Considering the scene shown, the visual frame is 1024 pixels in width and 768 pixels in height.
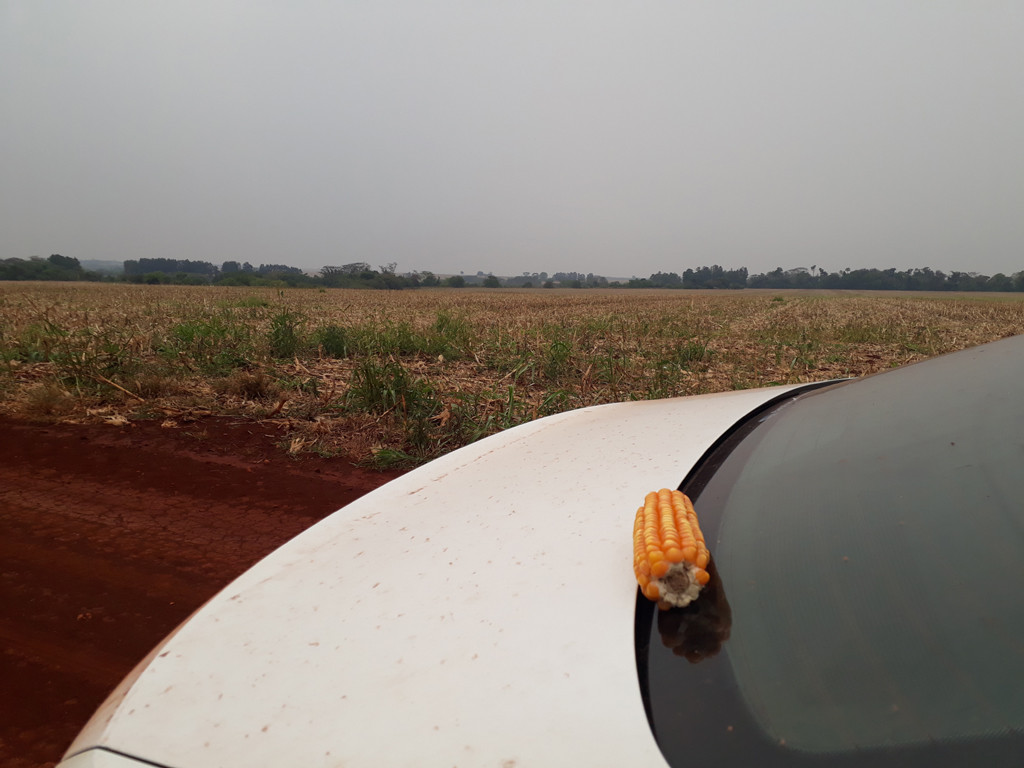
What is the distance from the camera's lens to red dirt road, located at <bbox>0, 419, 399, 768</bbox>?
6.73 ft

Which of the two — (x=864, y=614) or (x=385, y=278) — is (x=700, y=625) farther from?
(x=385, y=278)

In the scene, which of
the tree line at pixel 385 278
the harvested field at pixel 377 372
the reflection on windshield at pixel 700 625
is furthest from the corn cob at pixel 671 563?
the tree line at pixel 385 278

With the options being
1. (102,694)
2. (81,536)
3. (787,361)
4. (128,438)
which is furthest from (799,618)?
(787,361)

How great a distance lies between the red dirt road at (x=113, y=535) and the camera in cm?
205

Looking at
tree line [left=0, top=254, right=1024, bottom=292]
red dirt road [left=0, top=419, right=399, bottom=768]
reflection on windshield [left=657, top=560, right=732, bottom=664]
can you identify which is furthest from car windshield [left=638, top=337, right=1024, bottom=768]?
tree line [left=0, top=254, right=1024, bottom=292]

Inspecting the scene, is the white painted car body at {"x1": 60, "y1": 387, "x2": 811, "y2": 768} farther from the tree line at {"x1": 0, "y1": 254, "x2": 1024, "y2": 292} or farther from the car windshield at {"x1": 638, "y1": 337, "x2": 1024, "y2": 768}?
the tree line at {"x1": 0, "y1": 254, "x2": 1024, "y2": 292}

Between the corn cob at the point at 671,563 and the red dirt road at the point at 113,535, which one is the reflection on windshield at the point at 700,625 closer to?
the corn cob at the point at 671,563

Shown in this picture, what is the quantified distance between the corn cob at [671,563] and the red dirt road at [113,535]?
6.38 ft

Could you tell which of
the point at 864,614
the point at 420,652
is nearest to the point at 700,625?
the point at 864,614

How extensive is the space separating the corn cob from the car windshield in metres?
0.03

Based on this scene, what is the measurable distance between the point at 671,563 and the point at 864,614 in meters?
0.27

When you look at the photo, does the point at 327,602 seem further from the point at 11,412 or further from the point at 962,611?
the point at 11,412

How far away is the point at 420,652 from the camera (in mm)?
936

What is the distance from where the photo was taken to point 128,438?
14.9 feet
